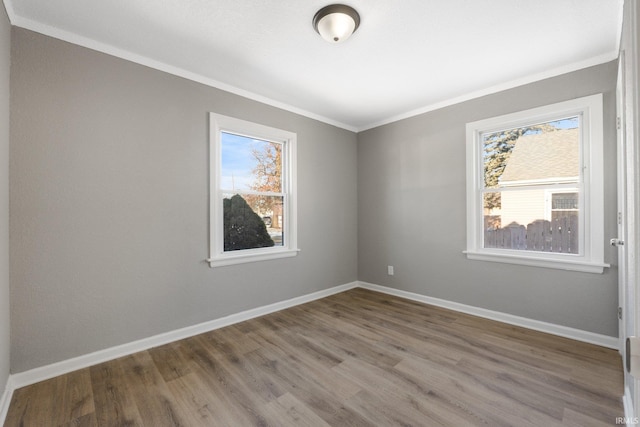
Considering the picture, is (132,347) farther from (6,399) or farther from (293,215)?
(293,215)

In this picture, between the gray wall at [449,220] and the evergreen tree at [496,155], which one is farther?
the evergreen tree at [496,155]

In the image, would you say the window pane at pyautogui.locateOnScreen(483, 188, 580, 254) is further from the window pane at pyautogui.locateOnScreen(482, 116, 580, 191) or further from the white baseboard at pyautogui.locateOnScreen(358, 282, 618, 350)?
the white baseboard at pyautogui.locateOnScreen(358, 282, 618, 350)

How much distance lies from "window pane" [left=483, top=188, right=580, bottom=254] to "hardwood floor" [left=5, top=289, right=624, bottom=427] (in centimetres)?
87

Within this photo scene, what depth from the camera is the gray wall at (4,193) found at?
1790 mm

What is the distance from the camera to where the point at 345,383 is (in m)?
2.02

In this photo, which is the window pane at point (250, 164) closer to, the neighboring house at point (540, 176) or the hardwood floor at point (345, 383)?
the hardwood floor at point (345, 383)

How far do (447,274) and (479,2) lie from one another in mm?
2723

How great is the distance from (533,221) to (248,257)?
3.04 meters

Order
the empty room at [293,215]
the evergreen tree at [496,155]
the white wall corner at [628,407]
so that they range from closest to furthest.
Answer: the white wall corner at [628,407], the empty room at [293,215], the evergreen tree at [496,155]

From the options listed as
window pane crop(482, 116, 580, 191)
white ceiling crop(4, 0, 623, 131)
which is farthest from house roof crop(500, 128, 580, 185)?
white ceiling crop(4, 0, 623, 131)

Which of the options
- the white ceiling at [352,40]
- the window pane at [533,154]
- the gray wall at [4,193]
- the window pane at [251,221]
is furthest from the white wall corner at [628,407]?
the gray wall at [4,193]

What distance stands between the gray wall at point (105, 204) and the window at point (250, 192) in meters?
0.11

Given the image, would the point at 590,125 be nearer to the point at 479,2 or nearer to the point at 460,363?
the point at 479,2

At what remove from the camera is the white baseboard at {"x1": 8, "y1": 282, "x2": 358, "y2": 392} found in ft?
6.73
